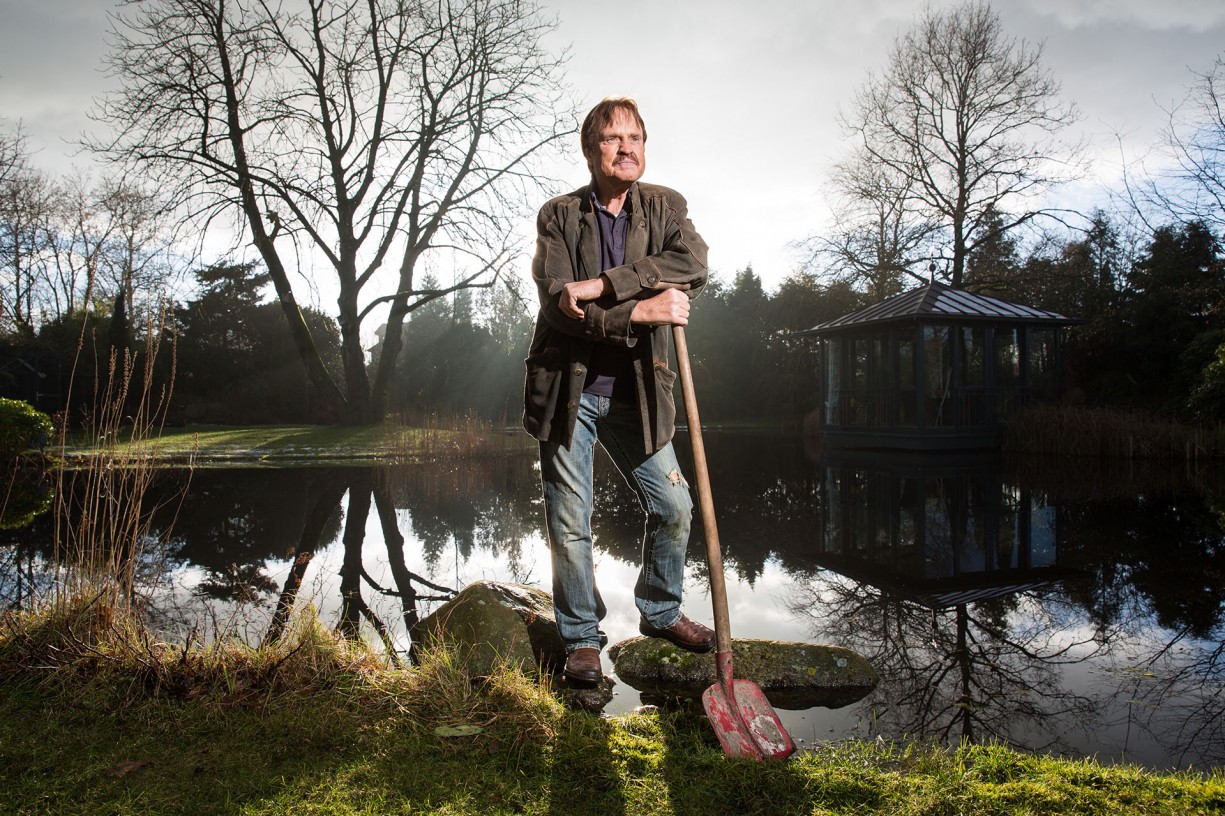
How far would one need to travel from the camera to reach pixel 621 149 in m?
2.70

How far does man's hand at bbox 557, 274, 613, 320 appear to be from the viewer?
8.15ft

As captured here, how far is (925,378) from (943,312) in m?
2.00

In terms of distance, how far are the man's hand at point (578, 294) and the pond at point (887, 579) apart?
1.36m

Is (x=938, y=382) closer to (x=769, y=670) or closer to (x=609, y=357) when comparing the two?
(x=769, y=670)

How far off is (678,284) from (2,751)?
2.46 metres

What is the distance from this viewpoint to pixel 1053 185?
22.9m

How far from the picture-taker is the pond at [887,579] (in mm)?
2590

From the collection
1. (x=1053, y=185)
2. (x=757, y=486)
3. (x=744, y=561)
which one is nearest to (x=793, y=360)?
(x=1053, y=185)

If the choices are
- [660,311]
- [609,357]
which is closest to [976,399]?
[609,357]

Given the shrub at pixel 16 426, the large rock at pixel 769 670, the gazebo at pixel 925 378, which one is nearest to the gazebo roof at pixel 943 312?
the gazebo at pixel 925 378

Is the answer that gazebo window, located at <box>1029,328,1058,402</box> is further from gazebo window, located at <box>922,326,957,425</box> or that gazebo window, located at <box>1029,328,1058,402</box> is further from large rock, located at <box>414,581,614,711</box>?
large rock, located at <box>414,581,614,711</box>

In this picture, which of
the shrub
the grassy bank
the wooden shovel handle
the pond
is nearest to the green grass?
the shrub

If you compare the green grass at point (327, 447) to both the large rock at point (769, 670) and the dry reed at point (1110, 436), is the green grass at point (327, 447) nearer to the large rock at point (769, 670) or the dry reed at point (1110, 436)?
the dry reed at point (1110, 436)

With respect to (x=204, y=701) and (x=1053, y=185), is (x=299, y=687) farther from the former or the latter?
(x=1053, y=185)
